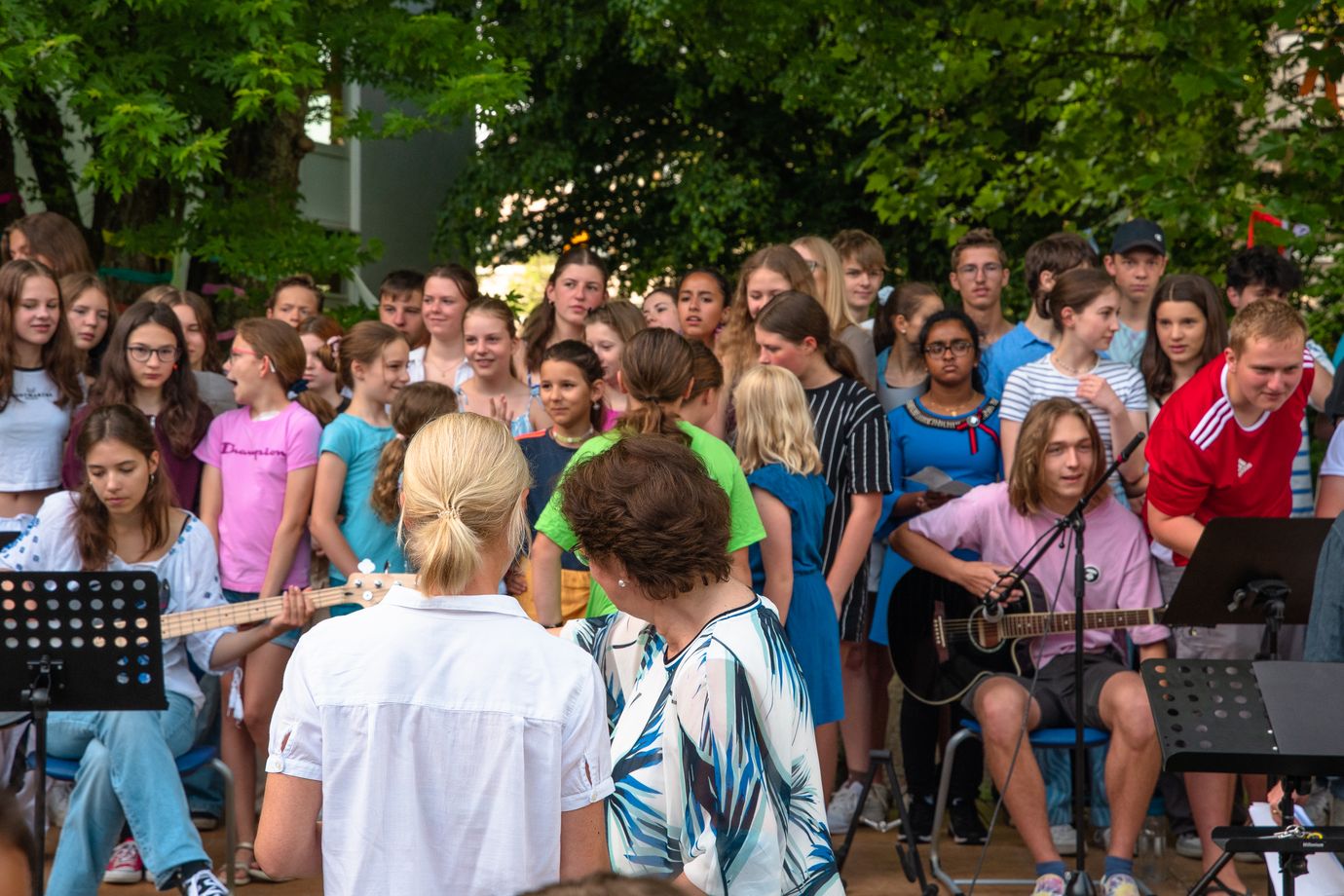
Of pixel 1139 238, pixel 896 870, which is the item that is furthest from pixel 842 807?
pixel 1139 238

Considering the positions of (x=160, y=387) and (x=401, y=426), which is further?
(x=160, y=387)

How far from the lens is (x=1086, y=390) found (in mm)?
5875

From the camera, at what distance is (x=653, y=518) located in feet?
8.84

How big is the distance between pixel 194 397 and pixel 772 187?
1168 cm

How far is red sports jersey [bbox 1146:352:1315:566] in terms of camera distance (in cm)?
520

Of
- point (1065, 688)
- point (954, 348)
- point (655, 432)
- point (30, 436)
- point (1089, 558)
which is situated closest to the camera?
point (655, 432)

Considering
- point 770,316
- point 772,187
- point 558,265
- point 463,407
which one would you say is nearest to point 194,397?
point 463,407

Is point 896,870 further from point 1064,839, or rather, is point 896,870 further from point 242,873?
point 242,873

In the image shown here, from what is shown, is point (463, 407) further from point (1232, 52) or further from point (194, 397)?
point (1232, 52)

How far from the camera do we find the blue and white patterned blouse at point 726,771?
259cm

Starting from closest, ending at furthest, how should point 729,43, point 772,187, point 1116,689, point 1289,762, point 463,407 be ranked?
point 1289,762 → point 1116,689 → point 463,407 → point 729,43 → point 772,187

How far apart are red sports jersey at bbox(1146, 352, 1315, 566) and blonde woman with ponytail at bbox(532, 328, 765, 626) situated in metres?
1.58

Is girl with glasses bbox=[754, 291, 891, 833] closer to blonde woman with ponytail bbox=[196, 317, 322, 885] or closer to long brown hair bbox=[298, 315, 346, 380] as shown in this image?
blonde woman with ponytail bbox=[196, 317, 322, 885]

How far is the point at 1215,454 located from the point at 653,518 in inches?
126
